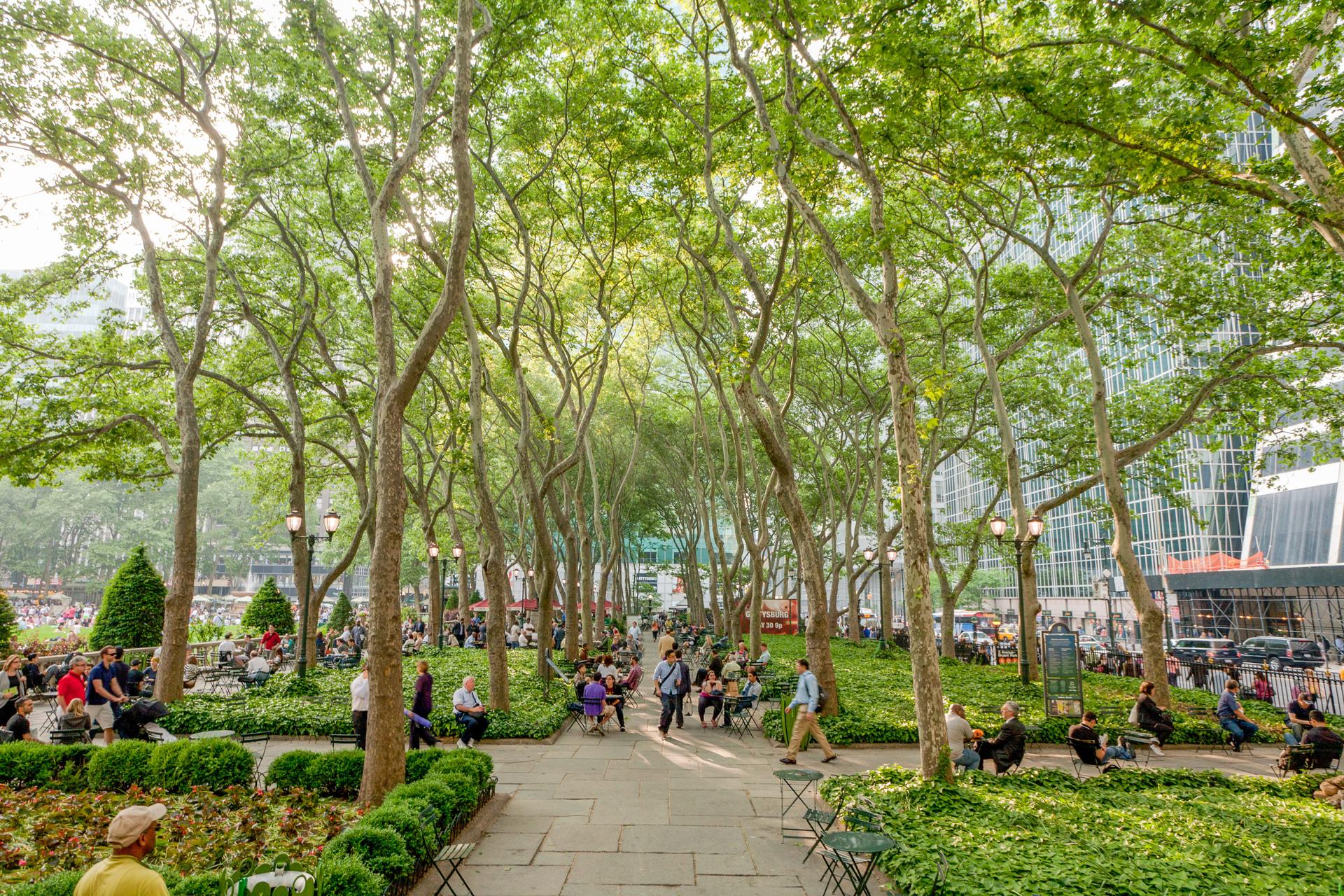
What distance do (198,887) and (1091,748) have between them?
422 inches

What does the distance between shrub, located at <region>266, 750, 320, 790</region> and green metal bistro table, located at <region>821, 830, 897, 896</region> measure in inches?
235

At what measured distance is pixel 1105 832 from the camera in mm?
7125

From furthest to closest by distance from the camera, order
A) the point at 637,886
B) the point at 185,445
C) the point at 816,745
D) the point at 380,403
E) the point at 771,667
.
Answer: the point at 771,667 → the point at 185,445 → the point at 816,745 → the point at 380,403 → the point at 637,886

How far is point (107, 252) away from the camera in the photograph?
15102 mm

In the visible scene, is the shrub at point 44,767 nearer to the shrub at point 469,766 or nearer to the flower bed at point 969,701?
the shrub at point 469,766

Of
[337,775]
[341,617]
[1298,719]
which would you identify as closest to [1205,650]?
[1298,719]

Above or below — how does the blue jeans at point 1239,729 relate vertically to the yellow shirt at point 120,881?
below

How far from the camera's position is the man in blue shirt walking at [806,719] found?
1153 cm

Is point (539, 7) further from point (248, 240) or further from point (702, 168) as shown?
point (248, 240)

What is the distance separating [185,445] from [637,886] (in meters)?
11.8

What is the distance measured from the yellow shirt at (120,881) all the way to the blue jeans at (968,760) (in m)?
8.99

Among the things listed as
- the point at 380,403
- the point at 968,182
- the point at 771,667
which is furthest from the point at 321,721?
the point at 968,182

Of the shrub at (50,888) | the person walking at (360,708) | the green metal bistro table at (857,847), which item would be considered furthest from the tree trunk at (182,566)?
the green metal bistro table at (857,847)

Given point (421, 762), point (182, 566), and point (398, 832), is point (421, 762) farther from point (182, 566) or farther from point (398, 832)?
point (182, 566)
